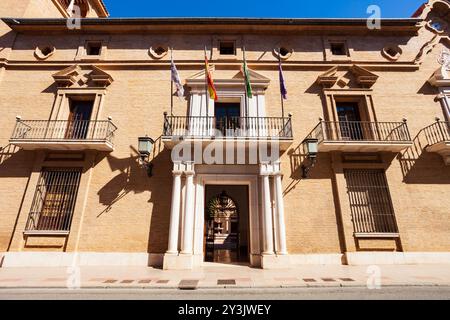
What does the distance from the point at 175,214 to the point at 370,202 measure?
751 centimetres

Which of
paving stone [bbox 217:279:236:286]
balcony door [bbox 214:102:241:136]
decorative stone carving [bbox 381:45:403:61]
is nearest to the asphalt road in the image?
paving stone [bbox 217:279:236:286]

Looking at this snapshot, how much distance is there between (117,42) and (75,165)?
6468 mm

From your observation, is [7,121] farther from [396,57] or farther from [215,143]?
[396,57]

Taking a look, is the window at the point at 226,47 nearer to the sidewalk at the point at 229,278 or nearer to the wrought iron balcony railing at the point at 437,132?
the wrought iron balcony railing at the point at 437,132

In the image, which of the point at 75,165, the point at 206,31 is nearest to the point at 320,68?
the point at 206,31

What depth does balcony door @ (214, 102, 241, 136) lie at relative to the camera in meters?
9.76

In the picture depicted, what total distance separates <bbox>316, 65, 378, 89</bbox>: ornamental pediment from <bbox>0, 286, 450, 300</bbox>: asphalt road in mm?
8175

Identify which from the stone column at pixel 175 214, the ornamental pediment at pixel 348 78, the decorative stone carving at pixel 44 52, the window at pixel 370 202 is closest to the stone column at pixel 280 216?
the window at pixel 370 202

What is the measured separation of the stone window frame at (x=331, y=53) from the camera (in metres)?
10.6

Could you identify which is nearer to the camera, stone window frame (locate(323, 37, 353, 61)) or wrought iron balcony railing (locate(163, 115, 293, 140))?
A: wrought iron balcony railing (locate(163, 115, 293, 140))

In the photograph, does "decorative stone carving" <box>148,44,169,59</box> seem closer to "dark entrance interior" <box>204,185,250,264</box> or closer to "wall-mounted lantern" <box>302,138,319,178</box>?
"dark entrance interior" <box>204,185,250,264</box>

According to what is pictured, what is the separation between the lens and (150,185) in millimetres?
8750

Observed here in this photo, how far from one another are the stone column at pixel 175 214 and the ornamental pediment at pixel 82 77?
577 centimetres

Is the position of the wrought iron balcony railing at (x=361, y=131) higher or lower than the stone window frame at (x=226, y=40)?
lower
